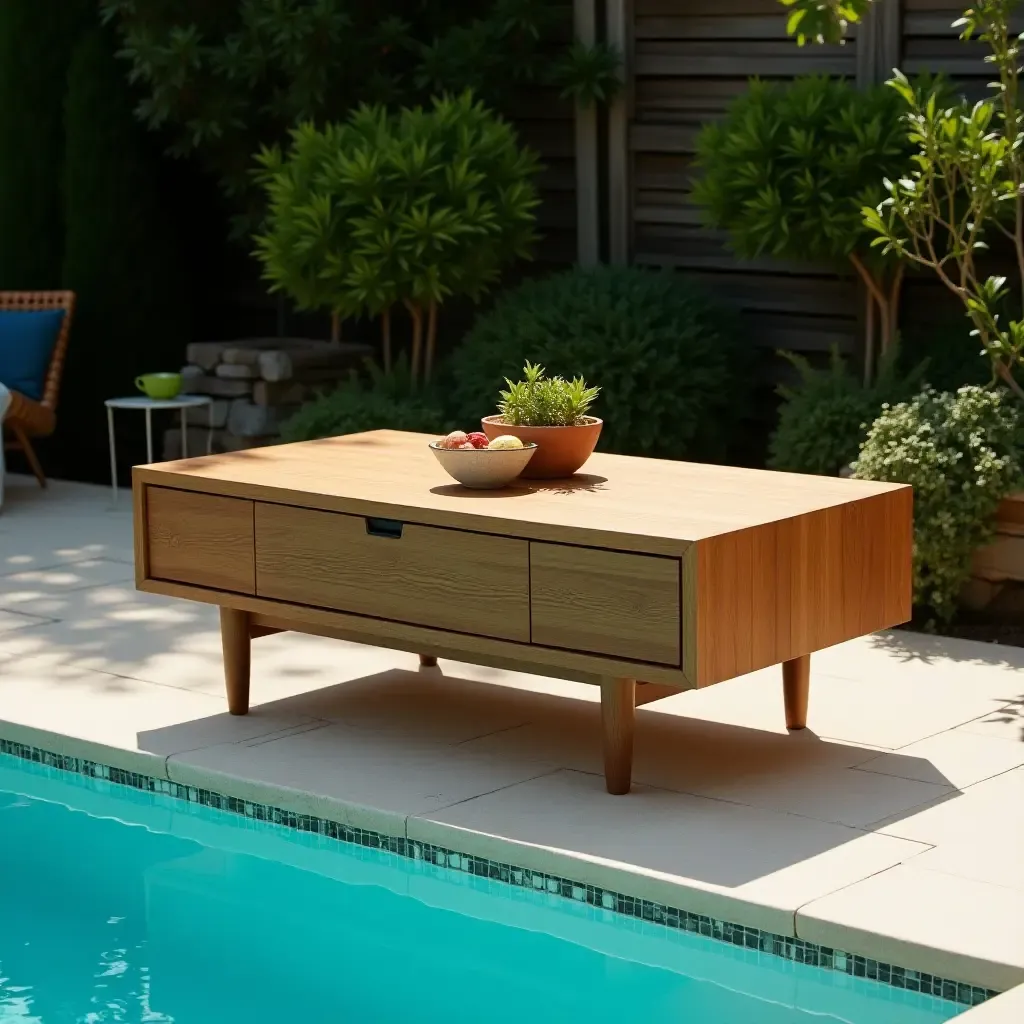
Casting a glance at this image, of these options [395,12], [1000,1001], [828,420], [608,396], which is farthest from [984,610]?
[395,12]

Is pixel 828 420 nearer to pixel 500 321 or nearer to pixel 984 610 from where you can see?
pixel 984 610

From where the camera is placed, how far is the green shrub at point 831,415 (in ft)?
22.2

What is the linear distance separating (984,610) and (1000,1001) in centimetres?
324

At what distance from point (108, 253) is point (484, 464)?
5509 mm

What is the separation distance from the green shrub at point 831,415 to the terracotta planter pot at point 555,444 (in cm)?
199

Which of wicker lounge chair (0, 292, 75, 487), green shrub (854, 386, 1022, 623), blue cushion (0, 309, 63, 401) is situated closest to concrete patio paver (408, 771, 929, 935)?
→ green shrub (854, 386, 1022, 623)

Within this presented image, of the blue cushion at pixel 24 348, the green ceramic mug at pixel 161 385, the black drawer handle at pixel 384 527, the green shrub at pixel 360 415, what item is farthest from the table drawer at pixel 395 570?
the blue cushion at pixel 24 348

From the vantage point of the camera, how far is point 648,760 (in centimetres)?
478

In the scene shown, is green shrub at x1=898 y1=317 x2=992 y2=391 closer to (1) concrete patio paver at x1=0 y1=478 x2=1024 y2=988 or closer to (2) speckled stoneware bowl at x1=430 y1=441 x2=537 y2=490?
(1) concrete patio paver at x1=0 y1=478 x2=1024 y2=988

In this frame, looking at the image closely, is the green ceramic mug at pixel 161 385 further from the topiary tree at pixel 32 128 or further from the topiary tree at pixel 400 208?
the topiary tree at pixel 32 128

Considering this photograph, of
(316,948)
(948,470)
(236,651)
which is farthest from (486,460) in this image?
(948,470)

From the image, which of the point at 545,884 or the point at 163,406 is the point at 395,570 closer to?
the point at 545,884

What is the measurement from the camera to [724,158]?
7410mm

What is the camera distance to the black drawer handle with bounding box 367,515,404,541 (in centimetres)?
465
